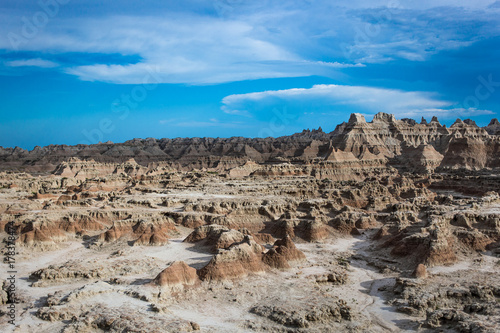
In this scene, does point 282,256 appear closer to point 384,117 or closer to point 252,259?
point 252,259

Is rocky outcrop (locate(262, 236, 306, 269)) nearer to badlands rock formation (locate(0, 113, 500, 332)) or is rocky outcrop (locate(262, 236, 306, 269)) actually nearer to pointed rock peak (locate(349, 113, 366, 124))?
badlands rock formation (locate(0, 113, 500, 332))

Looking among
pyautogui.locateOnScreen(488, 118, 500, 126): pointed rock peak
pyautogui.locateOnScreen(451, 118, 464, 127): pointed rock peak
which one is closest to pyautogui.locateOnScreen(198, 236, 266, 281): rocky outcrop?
pyautogui.locateOnScreen(451, 118, 464, 127): pointed rock peak

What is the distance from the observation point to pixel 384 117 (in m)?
162

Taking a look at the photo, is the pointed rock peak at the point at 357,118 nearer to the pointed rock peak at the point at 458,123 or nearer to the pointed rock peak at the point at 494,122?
the pointed rock peak at the point at 458,123

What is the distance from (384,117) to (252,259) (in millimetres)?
143906

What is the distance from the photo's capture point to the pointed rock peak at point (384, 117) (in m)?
160

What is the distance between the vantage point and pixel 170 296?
993 inches

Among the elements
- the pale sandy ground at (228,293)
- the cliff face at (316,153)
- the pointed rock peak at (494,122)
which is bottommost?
the pale sandy ground at (228,293)

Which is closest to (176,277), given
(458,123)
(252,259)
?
(252,259)

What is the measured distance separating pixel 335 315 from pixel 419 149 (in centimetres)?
9958

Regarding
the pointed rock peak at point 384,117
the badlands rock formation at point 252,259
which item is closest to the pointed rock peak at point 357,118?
the pointed rock peak at point 384,117

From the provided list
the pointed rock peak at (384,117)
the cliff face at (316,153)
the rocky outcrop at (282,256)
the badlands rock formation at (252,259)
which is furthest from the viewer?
the pointed rock peak at (384,117)

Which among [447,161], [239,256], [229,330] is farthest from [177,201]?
[447,161]

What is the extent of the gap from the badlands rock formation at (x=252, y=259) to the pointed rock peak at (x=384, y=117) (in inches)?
3506
